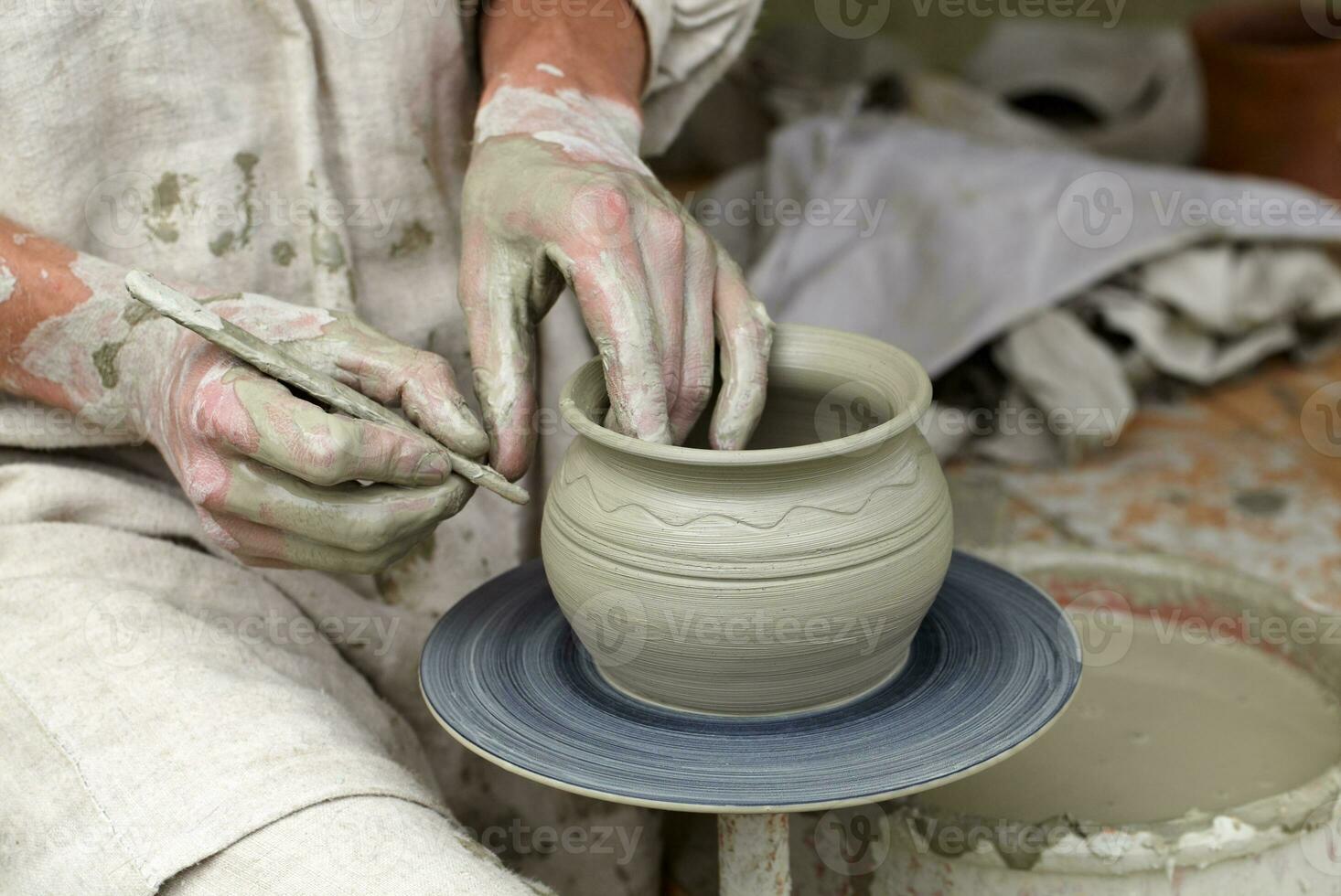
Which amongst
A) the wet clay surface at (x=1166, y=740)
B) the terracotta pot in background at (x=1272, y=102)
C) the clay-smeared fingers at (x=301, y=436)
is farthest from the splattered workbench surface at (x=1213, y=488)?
the clay-smeared fingers at (x=301, y=436)

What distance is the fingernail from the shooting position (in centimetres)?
117

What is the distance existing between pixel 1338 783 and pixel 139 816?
3.48 ft

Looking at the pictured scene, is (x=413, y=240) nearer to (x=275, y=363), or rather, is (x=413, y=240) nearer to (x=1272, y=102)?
(x=275, y=363)

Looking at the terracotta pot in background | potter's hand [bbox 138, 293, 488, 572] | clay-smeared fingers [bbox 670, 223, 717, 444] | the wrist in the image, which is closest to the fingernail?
potter's hand [bbox 138, 293, 488, 572]

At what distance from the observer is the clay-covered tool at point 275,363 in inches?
42.3

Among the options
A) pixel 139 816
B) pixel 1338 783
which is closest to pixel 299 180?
pixel 139 816

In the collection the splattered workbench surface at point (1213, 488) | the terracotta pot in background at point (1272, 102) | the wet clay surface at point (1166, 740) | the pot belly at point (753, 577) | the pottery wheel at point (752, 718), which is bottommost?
the splattered workbench surface at point (1213, 488)

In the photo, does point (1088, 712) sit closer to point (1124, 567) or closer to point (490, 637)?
point (1124, 567)

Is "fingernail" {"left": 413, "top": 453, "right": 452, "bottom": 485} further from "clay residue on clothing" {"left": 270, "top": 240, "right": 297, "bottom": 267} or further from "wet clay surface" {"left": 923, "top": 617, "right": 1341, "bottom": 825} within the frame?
"wet clay surface" {"left": 923, "top": 617, "right": 1341, "bottom": 825}

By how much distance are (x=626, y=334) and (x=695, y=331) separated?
3.6 inches

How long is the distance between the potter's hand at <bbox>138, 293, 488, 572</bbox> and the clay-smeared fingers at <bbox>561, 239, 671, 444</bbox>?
13cm

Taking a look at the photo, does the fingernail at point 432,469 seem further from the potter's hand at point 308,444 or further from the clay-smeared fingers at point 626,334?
the clay-smeared fingers at point 626,334

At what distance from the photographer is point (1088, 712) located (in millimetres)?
1622

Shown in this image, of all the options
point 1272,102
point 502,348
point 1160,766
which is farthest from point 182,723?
point 1272,102
